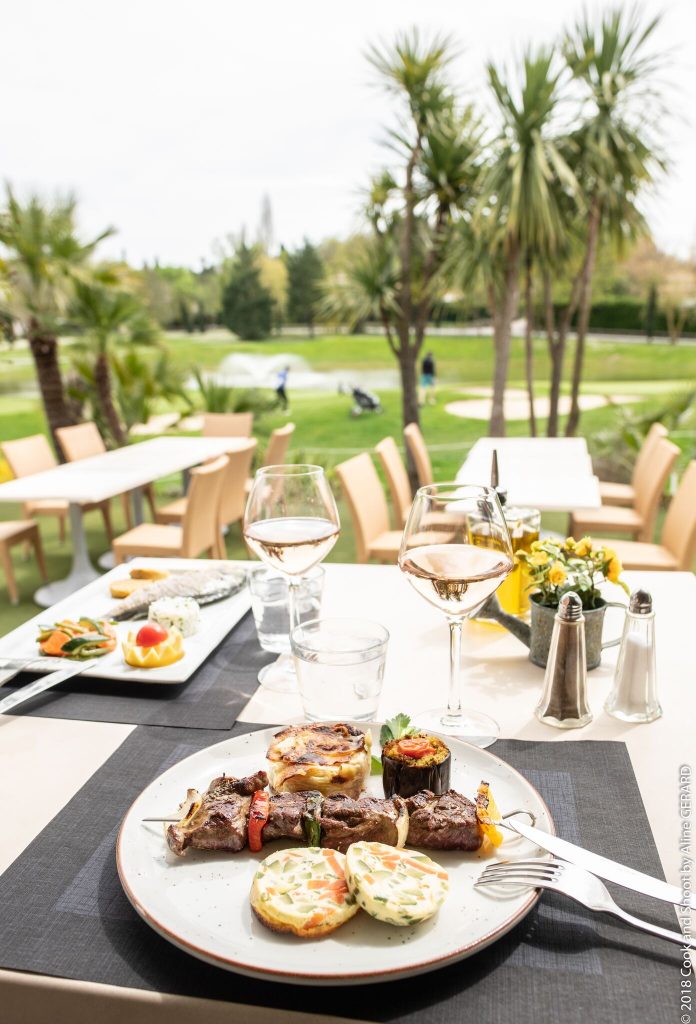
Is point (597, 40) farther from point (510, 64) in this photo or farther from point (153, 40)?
point (153, 40)

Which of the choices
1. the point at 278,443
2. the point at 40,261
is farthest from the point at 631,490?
the point at 40,261

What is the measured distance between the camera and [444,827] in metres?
0.69

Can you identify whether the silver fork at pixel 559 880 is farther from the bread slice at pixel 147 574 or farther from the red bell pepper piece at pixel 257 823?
the bread slice at pixel 147 574

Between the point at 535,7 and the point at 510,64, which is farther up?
the point at 535,7

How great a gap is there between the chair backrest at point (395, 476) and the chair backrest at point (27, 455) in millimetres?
2259

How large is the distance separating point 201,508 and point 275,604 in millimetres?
2585

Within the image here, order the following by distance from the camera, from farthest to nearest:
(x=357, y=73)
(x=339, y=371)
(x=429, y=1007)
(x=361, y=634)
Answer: (x=339, y=371), (x=357, y=73), (x=361, y=634), (x=429, y=1007)

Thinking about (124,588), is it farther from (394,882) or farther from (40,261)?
(40,261)

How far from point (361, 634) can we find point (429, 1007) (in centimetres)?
46

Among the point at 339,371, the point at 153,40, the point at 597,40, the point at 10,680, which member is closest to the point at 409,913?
the point at 10,680

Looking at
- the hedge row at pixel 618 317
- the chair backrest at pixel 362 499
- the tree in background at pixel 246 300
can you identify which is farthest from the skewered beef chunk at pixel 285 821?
the tree in background at pixel 246 300

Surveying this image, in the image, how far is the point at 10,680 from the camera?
1.13m

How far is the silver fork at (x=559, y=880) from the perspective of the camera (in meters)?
0.63

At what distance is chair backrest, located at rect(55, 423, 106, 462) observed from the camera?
525cm
